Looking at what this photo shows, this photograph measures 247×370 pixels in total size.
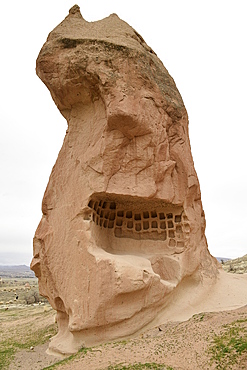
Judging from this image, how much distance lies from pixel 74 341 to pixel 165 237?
17.1ft

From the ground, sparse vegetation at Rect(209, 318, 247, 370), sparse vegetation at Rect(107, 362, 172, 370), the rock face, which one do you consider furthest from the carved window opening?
sparse vegetation at Rect(107, 362, 172, 370)

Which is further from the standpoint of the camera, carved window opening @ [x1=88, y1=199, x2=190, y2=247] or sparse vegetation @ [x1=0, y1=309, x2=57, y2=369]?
carved window opening @ [x1=88, y1=199, x2=190, y2=247]

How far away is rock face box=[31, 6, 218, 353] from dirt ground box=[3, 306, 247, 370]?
1.03 metres

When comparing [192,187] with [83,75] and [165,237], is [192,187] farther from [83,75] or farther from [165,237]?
[83,75]

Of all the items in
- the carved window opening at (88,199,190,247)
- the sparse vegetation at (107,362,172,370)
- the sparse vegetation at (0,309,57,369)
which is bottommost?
the sparse vegetation at (0,309,57,369)

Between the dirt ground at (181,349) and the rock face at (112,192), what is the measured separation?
3.38ft

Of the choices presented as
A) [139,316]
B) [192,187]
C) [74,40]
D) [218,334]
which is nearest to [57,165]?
[74,40]

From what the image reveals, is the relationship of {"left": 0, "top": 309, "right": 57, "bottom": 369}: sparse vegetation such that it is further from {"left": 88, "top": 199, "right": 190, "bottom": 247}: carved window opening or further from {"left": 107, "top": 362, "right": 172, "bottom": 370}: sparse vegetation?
{"left": 88, "top": 199, "right": 190, "bottom": 247}: carved window opening

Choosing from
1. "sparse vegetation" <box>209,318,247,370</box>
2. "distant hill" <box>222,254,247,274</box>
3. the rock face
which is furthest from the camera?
"distant hill" <box>222,254,247,274</box>

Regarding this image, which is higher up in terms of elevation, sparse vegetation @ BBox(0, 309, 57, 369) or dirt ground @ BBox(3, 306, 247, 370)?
dirt ground @ BBox(3, 306, 247, 370)

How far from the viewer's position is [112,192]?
36.4 ft

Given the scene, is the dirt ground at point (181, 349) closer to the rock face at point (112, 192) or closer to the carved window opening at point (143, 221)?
the rock face at point (112, 192)

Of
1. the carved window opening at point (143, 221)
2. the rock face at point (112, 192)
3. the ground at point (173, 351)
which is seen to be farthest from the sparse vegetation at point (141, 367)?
the carved window opening at point (143, 221)

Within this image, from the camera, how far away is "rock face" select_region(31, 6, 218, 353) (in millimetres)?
10289
